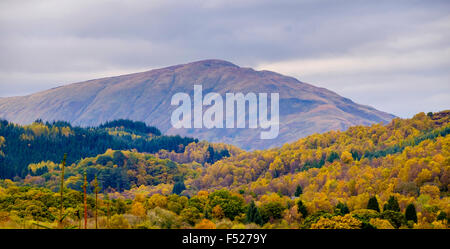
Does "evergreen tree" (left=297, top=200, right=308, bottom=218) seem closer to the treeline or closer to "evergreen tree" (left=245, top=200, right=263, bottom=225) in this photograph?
the treeline

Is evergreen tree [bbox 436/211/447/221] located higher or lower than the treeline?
lower

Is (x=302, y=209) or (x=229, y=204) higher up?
(x=229, y=204)

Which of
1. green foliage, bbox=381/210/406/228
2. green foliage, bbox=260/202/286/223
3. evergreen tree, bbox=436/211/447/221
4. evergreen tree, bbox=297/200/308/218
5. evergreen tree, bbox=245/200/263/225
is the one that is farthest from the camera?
green foliage, bbox=260/202/286/223

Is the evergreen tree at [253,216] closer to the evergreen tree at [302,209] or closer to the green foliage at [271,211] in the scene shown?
the green foliage at [271,211]

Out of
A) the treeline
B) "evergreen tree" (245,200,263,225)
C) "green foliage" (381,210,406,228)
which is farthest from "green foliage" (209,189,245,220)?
"green foliage" (381,210,406,228)

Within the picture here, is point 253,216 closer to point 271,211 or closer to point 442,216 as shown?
point 271,211

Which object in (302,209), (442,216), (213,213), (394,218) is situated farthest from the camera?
(213,213)

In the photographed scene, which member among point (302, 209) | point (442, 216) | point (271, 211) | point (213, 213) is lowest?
point (213, 213)

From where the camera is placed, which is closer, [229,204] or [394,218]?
[394,218]

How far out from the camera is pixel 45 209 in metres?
123

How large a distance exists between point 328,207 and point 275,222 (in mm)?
24067

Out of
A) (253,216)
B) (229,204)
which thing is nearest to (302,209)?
(253,216)
